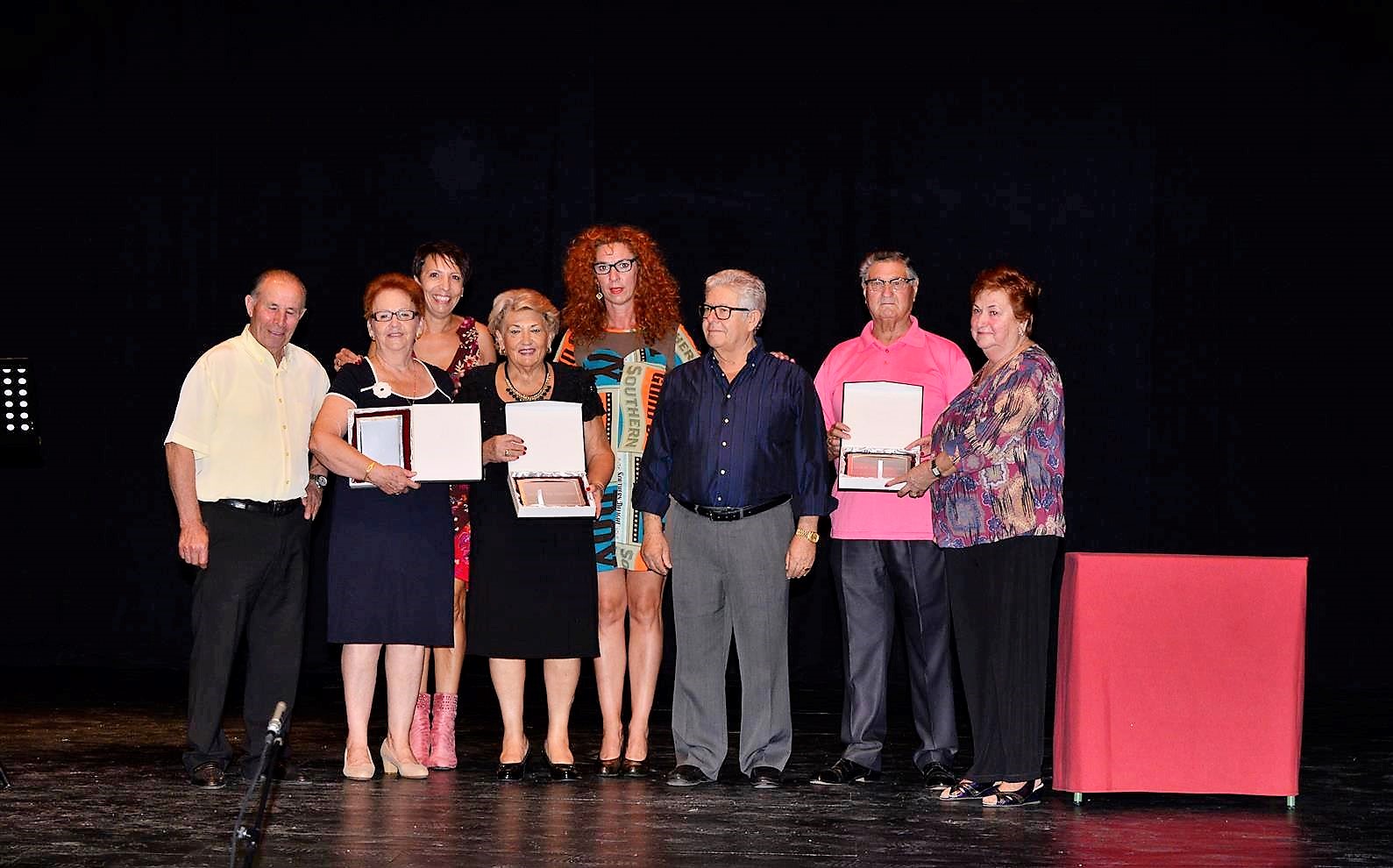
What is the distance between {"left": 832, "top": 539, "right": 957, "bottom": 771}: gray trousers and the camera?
5.25 m

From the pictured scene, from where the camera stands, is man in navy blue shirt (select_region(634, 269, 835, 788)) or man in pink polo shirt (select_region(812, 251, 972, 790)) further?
man in pink polo shirt (select_region(812, 251, 972, 790))

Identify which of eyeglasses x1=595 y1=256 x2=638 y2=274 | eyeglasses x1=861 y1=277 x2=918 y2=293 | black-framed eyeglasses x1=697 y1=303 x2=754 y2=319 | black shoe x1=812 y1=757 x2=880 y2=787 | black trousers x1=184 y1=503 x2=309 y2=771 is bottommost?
black shoe x1=812 y1=757 x2=880 y2=787

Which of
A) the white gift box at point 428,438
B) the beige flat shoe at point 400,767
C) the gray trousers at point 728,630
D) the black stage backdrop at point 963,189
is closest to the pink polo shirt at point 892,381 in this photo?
the gray trousers at point 728,630

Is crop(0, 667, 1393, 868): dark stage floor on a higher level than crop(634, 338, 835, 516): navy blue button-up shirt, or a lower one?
lower

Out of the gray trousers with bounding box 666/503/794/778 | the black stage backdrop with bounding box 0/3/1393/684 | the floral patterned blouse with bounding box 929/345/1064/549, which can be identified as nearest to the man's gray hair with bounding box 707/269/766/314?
the gray trousers with bounding box 666/503/794/778

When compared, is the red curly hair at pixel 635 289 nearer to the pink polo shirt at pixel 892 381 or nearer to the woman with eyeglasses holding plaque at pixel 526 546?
the woman with eyeglasses holding plaque at pixel 526 546

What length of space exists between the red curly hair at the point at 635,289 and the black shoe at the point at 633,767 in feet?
4.65

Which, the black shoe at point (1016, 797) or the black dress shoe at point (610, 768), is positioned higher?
the black shoe at point (1016, 797)

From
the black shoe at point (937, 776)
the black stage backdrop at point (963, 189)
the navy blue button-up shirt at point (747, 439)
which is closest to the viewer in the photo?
the navy blue button-up shirt at point (747, 439)

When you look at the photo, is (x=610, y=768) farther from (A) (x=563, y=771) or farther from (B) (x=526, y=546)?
(B) (x=526, y=546)

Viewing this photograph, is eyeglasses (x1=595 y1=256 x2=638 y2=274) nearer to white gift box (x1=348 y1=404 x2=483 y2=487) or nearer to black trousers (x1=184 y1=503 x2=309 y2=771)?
white gift box (x1=348 y1=404 x2=483 y2=487)

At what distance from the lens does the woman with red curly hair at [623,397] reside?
5340 mm

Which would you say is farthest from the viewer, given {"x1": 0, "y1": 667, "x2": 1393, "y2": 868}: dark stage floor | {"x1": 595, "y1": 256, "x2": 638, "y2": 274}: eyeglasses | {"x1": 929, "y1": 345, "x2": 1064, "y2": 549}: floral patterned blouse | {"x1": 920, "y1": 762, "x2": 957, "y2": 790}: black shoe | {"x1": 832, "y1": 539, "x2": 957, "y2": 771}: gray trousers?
{"x1": 595, "y1": 256, "x2": 638, "y2": 274}: eyeglasses

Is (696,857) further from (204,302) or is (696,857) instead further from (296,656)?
(204,302)
